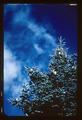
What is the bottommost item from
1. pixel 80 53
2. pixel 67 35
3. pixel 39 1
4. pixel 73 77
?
pixel 73 77

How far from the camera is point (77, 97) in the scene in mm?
2582

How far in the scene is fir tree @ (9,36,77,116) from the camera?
2613mm

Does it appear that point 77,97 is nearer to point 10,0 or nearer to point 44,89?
point 44,89

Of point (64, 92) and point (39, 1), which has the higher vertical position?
point (39, 1)

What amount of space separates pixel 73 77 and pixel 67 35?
18.2 inches

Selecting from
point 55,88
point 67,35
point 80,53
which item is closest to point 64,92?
point 55,88

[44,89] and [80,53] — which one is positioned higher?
[80,53]

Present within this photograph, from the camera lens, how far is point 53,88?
8.68 ft

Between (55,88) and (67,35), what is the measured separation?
593mm

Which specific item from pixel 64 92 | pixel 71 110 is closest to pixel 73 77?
pixel 64 92

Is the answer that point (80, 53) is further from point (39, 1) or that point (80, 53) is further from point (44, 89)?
point (39, 1)

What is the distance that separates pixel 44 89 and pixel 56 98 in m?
0.16

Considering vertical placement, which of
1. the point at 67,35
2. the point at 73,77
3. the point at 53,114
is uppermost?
the point at 67,35

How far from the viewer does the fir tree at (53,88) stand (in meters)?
2.61
